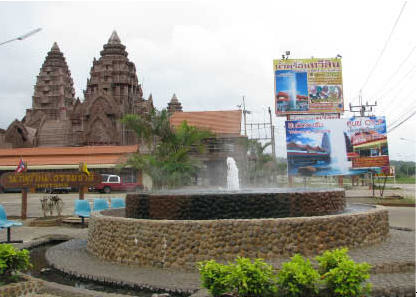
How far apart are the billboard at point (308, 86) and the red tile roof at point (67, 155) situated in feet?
48.6

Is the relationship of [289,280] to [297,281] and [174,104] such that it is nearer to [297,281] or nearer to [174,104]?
[297,281]

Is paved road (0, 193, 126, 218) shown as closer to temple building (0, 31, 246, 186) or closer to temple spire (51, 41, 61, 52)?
temple building (0, 31, 246, 186)

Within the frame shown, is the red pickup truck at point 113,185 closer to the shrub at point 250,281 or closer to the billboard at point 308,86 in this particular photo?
the billboard at point 308,86

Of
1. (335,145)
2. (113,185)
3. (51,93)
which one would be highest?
(51,93)

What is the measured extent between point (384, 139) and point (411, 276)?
81.1 feet

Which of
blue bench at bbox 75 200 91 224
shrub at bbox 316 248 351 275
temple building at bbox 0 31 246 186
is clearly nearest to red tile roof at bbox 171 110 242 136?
temple building at bbox 0 31 246 186

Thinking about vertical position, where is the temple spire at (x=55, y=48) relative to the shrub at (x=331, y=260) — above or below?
above

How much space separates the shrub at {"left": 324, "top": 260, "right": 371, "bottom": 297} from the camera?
3.25 metres

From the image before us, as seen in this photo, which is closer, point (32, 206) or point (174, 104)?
point (32, 206)

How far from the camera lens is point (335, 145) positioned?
28.0 metres

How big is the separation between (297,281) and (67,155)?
36.9 metres

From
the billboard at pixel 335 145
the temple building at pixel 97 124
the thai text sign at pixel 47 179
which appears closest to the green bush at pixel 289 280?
the thai text sign at pixel 47 179

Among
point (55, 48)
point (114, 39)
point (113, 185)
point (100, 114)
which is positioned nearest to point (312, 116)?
point (113, 185)

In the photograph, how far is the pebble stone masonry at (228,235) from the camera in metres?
5.46
